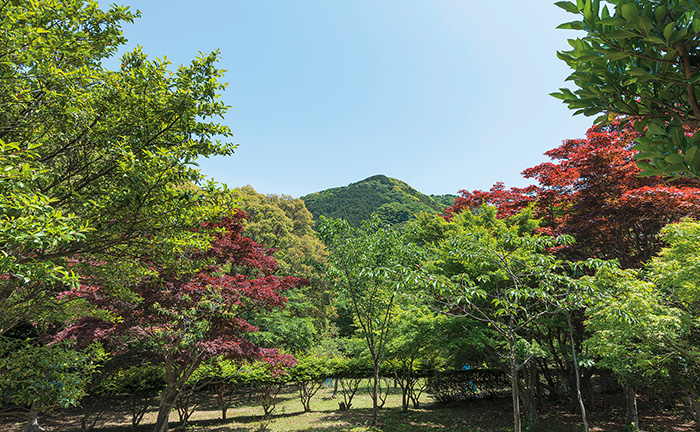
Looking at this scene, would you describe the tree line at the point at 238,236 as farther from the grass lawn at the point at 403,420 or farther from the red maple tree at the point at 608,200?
the grass lawn at the point at 403,420

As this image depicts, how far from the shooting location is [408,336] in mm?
10430

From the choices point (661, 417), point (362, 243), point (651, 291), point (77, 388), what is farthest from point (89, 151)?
point (661, 417)

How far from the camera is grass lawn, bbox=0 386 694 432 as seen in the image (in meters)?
8.84

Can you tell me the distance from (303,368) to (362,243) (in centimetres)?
689

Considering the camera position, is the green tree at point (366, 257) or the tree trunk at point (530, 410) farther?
the tree trunk at point (530, 410)

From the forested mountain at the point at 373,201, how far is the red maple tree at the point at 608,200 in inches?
810

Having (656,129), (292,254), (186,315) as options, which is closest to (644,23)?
(656,129)

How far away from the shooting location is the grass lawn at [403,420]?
348 inches

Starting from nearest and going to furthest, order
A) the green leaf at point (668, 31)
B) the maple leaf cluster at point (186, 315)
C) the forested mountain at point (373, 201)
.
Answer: the green leaf at point (668, 31)
the maple leaf cluster at point (186, 315)
the forested mountain at point (373, 201)

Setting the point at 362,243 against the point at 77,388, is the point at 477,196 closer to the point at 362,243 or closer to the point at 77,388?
the point at 362,243

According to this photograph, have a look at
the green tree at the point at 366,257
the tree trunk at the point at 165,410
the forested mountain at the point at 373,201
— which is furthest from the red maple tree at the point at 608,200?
the forested mountain at the point at 373,201

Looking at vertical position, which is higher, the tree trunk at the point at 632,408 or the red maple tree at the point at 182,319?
the red maple tree at the point at 182,319

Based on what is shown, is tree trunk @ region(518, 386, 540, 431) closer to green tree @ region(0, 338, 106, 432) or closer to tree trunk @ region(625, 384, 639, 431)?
tree trunk @ region(625, 384, 639, 431)

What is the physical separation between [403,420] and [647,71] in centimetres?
1204
